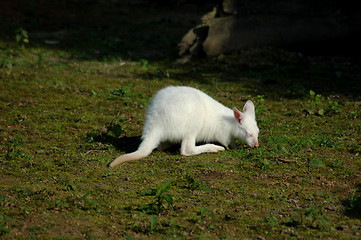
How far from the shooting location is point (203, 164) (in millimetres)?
5551

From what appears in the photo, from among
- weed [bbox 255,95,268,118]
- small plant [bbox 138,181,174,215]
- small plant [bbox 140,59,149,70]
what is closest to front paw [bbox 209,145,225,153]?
weed [bbox 255,95,268,118]

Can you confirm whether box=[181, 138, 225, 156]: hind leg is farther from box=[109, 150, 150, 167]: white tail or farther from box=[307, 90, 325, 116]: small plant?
box=[307, 90, 325, 116]: small plant

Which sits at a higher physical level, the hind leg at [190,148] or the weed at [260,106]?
the weed at [260,106]

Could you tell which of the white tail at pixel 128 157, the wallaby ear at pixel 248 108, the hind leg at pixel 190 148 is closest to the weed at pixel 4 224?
the white tail at pixel 128 157

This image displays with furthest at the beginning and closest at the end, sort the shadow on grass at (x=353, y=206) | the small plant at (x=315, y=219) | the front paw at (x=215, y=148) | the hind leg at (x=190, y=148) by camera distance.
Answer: the front paw at (x=215, y=148) < the hind leg at (x=190, y=148) < the shadow on grass at (x=353, y=206) < the small plant at (x=315, y=219)

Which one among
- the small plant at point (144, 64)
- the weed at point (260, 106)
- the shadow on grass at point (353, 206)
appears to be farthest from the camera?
the small plant at point (144, 64)

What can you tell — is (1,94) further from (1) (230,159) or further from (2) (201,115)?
(1) (230,159)

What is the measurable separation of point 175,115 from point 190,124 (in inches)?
9.8

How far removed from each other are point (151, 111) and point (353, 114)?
3508 millimetres

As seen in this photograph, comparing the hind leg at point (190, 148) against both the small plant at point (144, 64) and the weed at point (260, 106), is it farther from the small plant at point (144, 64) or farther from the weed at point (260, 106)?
the small plant at point (144, 64)

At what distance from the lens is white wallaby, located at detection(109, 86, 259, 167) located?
5789mm

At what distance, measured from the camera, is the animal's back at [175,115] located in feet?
19.0

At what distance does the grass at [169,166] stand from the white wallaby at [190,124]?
0.18 metres

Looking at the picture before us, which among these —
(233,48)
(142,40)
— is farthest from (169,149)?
(142,40)
